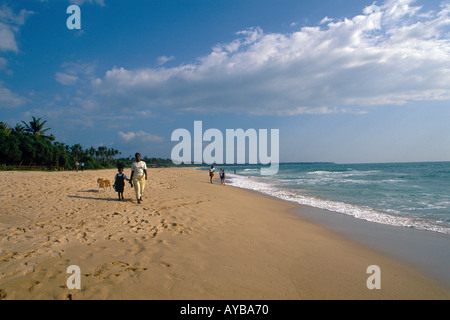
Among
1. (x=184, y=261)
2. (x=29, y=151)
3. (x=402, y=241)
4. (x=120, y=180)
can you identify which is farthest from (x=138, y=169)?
(x=29, y=151)

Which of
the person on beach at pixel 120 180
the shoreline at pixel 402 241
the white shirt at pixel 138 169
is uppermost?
the white shirt at pixel 138 169

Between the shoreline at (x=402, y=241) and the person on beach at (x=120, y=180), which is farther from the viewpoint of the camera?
the person on beach at (x=120, y=180)

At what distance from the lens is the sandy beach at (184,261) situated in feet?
9.39

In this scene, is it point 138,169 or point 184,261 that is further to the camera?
point 138,169

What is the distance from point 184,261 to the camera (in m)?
3.68

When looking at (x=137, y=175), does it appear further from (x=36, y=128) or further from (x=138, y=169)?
(x=36, y=128)

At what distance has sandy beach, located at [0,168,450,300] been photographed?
2.86 meters

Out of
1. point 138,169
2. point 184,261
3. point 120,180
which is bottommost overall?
point 184,261

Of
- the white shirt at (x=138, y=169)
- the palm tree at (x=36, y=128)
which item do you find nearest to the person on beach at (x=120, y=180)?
the white shirt at (x=138, y=169)

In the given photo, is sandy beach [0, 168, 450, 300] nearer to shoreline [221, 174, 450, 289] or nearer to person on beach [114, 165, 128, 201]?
shoreline [221, 174, 450, 289]

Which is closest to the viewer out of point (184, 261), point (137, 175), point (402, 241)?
point (184, 261)

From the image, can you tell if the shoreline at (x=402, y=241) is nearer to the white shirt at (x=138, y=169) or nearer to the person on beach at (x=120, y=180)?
the white shirt at (x=138, y=169)
